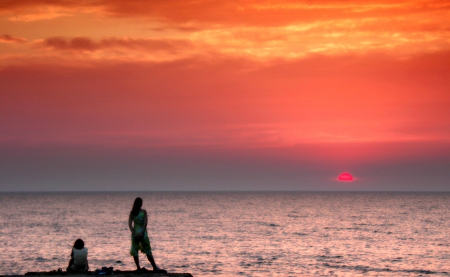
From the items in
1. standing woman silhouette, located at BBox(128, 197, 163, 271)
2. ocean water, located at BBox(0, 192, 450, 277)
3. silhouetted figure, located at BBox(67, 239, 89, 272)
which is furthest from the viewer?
ocean water, located at BBox(0, 192, 450, 277)

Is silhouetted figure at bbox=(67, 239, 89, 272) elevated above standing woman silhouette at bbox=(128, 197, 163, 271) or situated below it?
below

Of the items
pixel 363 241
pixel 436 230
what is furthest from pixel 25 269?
pixel 436 230

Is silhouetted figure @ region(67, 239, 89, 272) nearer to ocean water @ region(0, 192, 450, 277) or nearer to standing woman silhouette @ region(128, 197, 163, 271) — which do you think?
standing woman silhouette @ region(128, 197, 163, 271)

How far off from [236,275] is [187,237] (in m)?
29.0

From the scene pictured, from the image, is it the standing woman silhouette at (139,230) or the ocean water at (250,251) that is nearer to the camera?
the standing woman silhouette at (139,230)

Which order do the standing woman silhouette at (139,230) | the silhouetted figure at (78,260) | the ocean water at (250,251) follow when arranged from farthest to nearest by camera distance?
the ocean water at (250,251) → the standing woman silhouette at (139,230) → the silhouetted figure at (78,260)

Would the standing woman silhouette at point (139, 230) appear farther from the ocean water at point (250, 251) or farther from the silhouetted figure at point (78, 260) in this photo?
the ocean water at point (250, 251)

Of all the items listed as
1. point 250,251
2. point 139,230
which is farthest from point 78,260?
point 250,251

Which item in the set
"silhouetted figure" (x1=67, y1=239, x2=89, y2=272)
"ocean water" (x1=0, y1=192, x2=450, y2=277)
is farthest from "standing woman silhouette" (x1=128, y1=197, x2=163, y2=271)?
"ocean water" (x1=0, y1=192, x2=450, y2=277)

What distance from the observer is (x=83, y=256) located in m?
22.9

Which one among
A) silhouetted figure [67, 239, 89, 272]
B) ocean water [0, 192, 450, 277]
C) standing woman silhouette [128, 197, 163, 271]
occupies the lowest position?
ocean water [0, 192, 450, 277]

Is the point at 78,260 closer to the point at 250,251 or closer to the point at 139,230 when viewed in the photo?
the point at 139,230

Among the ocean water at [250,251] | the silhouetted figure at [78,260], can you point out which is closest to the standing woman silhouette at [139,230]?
the silhouetted figure at [78,260]

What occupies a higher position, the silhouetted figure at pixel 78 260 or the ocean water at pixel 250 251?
the silhouetted figure at pixel 78 260
